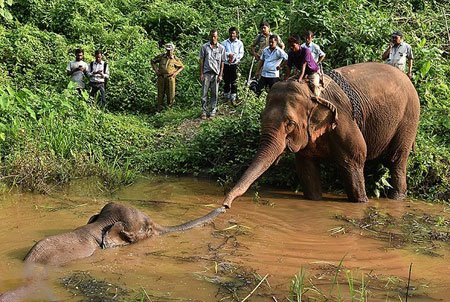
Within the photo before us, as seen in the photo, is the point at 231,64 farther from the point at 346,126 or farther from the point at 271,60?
the point at 346,126

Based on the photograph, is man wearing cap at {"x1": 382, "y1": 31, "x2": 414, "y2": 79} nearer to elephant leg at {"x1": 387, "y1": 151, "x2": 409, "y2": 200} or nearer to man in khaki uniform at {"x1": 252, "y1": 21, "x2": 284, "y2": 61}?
elephant leg at {"x1": 387, "y1": 151, "x2": 409, "y2": 200}

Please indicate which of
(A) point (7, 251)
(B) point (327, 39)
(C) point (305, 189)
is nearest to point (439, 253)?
(C) point (305, 189)

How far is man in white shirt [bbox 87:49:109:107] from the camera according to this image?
13945 millimetres

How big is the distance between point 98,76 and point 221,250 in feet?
27.3

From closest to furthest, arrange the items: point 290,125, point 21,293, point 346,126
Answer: point 21,293, point 290,125, point 346,126

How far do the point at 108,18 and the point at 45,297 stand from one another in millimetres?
14265

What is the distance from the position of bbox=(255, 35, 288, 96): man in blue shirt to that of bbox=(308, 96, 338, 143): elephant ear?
141 inches

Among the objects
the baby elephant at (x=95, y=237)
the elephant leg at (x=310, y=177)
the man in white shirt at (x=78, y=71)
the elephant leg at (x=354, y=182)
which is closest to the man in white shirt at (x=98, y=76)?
the man in white shirt at (x=78, y=71)

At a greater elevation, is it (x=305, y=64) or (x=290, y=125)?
(x=305, y=64)

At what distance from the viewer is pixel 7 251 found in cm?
624

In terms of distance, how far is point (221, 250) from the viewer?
6.50m

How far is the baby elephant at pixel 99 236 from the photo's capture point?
5801 mm

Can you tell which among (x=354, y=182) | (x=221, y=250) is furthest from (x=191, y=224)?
(x=354, y=182)

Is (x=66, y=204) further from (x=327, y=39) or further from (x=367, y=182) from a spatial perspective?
(x=327, y=39)
